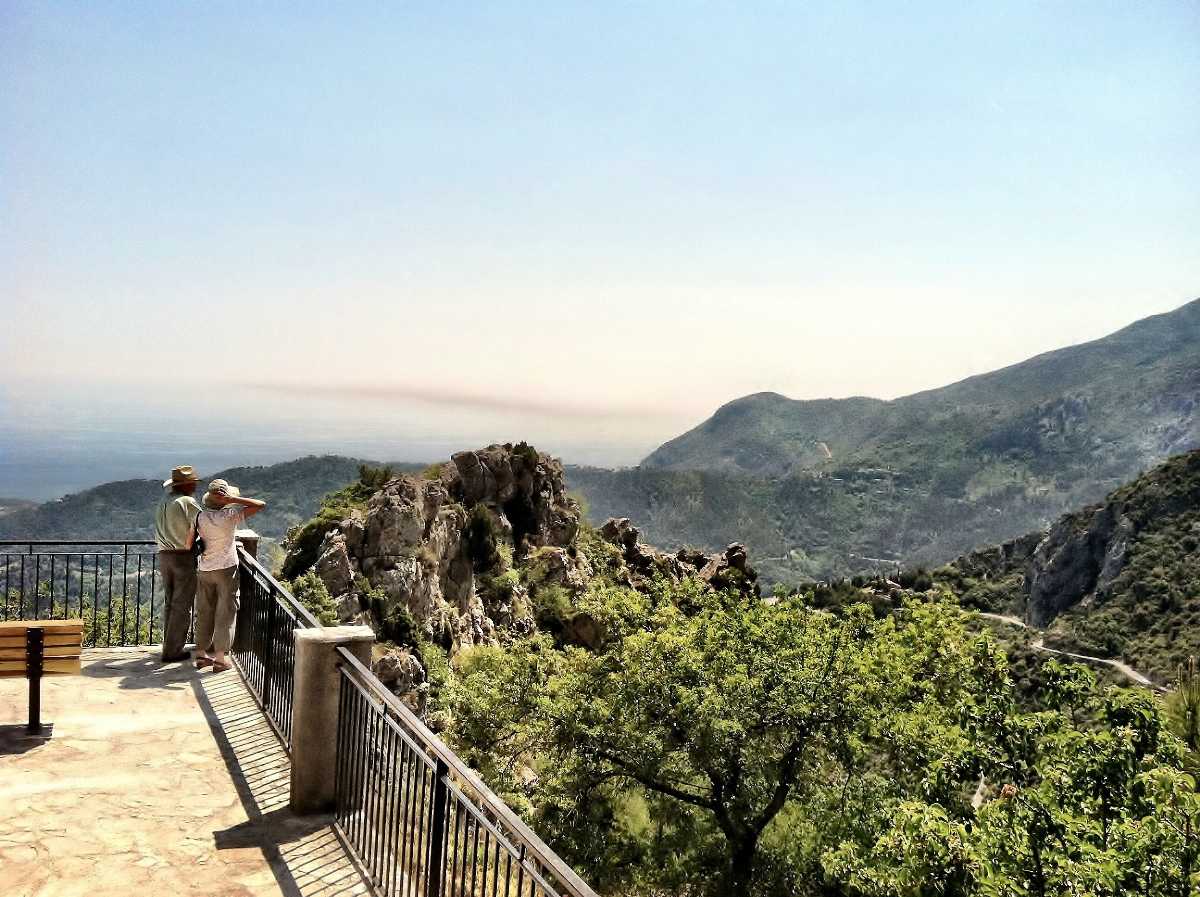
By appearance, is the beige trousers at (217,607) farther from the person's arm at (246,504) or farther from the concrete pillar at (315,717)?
the concrete pillar at (315,717)

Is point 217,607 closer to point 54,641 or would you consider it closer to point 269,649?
point 269,649

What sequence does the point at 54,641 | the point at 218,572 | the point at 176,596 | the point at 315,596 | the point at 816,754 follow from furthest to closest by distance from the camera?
the point at 315,596 → the point at 816,754 → the point at 176,596 → the point at 218,572 → the point at 54,641

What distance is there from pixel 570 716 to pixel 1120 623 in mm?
87131

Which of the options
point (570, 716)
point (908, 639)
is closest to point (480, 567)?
point (570, 716)

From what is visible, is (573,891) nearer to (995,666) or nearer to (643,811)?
(995,666)

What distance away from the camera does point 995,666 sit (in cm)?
1542

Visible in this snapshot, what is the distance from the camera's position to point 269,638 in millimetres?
8242

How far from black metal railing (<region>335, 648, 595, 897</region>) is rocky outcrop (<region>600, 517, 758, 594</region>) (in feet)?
141

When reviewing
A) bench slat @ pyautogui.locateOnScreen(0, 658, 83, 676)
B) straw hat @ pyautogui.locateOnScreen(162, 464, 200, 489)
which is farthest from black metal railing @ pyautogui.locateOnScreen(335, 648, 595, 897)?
straw hat @ pyautogui.locateOnScreen(162, 464, 200, 489)

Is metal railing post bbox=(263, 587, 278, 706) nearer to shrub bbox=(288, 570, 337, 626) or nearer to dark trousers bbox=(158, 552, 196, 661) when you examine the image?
dark trousers bbox=(158, 552, 196, 661)

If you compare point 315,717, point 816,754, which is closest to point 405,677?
point 816,754

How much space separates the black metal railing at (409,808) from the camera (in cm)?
390

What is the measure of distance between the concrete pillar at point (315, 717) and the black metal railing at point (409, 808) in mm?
98

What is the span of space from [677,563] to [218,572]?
45.8 meters
